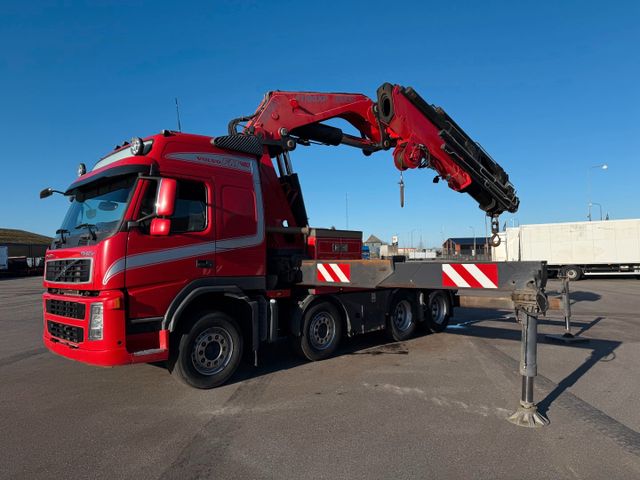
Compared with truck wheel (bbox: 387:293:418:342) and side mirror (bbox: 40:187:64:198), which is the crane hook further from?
side mirror (bbox: 40:187:64:198)

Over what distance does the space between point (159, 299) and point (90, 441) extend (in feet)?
5.35

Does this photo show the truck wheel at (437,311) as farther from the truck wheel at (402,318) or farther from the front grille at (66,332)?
the front grille at (66,332)

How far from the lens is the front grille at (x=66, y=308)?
5.06 m

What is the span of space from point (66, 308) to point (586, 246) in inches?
1080

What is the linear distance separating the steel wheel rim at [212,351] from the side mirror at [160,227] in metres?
1.45

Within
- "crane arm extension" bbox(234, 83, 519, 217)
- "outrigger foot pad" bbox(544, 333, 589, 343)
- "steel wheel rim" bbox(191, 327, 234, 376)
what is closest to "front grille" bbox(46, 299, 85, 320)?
"steel wheel rim" bbox(191, 327, 234, 376)

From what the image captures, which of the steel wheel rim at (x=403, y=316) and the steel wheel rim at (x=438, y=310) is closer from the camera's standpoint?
the steel wheel rim at (x=403, y=316)

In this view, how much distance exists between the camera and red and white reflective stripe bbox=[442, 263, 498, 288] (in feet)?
16.1

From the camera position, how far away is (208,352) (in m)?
5.67

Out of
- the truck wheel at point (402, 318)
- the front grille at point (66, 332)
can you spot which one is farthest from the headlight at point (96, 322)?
the truck wheel at point (402, 318)

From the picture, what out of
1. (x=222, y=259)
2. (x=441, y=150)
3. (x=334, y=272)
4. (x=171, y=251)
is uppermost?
(x=441, y=150)

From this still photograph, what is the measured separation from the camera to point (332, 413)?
4785 mm

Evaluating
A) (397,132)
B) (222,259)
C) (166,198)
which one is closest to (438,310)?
(397,132)

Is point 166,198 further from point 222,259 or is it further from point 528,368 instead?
point 528,368
